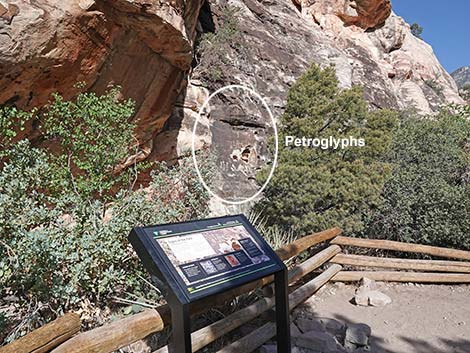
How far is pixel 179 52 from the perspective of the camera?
6527 mm

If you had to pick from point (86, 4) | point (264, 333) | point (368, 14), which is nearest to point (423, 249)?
point (264, 333)

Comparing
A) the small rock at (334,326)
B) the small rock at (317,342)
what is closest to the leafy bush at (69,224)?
the small rock at (317,342)

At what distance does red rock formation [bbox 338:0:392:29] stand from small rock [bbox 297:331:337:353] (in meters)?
18.1

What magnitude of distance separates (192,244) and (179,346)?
0.60 metres

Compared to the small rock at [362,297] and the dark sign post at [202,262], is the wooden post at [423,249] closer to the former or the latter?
the small rock at [362,297]

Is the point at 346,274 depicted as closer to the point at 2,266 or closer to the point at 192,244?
the point at 192,244

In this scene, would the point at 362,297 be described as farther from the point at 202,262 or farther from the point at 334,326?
the point at 202,262

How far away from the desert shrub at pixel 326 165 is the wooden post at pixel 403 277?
1.05 metres

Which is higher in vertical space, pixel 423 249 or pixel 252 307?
pixel 252 307

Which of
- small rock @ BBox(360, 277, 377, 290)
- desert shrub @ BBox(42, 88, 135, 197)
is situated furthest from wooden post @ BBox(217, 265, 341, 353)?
desert shrub @ BBox(42, 88, 135, 197)

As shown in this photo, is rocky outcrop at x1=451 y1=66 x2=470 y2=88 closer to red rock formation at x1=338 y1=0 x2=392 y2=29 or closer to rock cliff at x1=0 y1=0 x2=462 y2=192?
rock cliff at x1=0 y1=0 x2=462 y2=192

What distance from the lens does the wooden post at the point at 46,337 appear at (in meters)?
1.53

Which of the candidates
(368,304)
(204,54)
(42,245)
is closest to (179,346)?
(42,245)

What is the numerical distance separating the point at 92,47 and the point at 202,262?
4.09 meters
